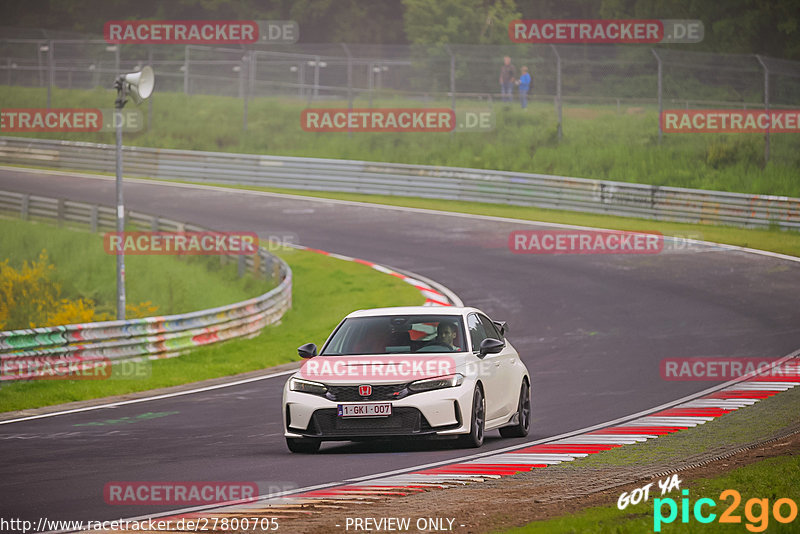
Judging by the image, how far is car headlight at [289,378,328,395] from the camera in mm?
11172

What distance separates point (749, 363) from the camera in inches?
698

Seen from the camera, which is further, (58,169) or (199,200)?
(58,169)

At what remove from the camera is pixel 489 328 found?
1305cm

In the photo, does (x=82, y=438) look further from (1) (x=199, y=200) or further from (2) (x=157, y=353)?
(1) (x=199, y=200)

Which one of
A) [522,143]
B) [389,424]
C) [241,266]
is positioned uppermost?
[522,143]

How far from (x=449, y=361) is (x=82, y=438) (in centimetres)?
421

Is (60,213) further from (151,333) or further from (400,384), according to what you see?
(400,384)

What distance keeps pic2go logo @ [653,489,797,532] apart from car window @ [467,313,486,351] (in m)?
4.23

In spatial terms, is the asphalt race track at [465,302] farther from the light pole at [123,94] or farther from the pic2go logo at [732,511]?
the light pole at [123,94]

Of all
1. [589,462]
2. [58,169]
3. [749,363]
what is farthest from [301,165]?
[589,462]

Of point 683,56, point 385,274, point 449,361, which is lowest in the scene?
point 385,274

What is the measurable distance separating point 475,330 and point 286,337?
10134 mm

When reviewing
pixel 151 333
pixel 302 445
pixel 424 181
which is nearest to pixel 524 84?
pixel 424 181

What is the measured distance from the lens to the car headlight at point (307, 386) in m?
11.2
